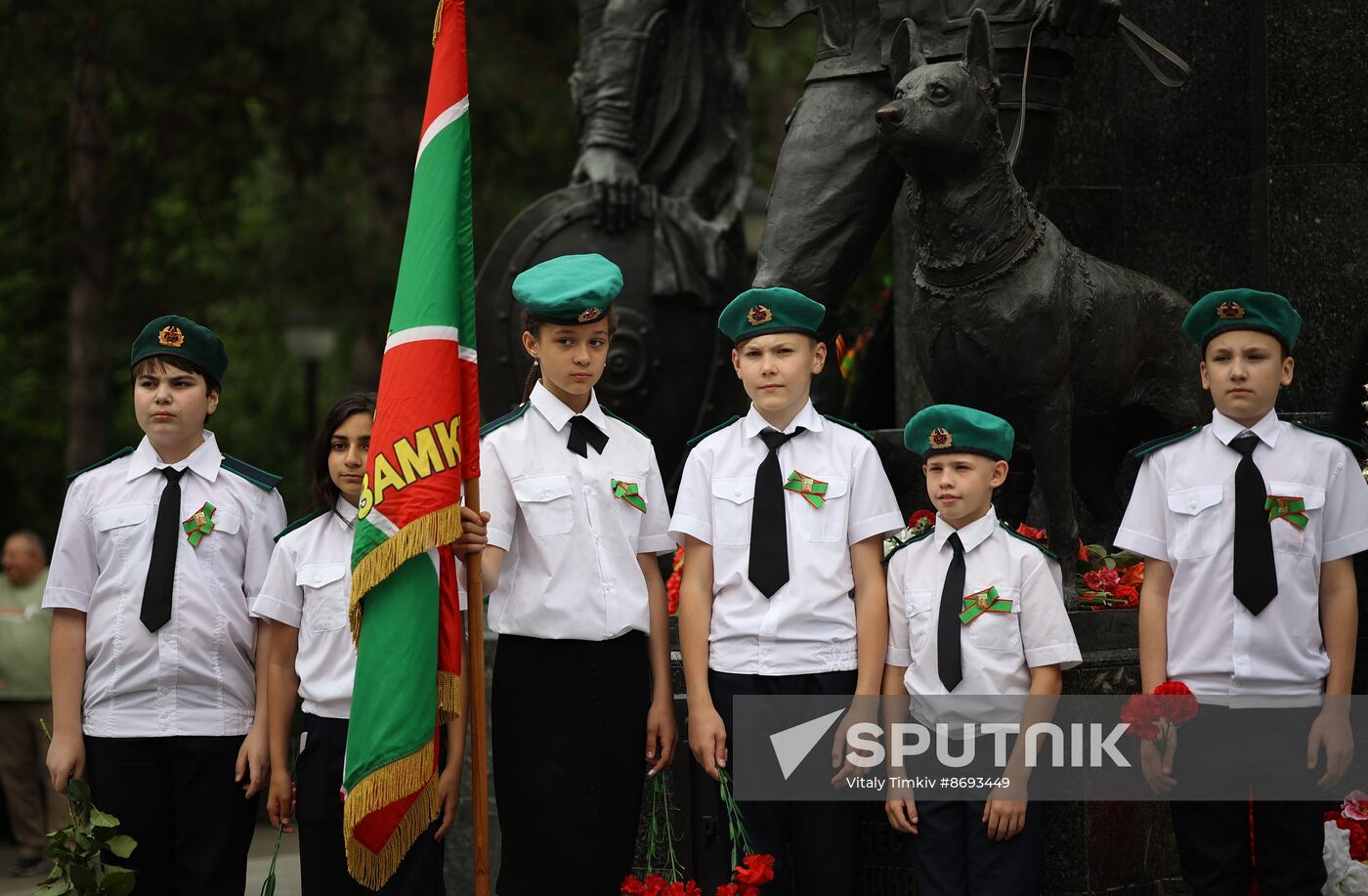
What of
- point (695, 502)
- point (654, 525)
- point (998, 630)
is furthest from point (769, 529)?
point (998, 630)

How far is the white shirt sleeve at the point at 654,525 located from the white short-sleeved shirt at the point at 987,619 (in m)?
0.66

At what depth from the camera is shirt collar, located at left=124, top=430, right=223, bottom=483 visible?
5098 mm

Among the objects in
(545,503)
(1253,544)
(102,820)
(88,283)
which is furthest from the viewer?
(88,283)

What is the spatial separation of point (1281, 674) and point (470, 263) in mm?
2442

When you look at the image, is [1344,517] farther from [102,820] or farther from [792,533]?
[102,820]

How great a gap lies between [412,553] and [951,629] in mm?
1430

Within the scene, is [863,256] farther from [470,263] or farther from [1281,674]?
[1281,674]

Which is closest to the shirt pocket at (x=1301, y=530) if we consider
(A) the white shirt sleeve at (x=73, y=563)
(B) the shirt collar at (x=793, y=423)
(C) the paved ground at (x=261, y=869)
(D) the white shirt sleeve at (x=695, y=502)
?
(B) the shirt collar at (x=793, y=423)

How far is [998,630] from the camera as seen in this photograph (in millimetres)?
4633

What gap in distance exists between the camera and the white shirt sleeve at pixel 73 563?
496cm

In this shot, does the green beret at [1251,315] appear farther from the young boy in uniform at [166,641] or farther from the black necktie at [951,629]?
the young boy in uniform at [166,641]

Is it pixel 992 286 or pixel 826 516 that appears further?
pixel 992 286

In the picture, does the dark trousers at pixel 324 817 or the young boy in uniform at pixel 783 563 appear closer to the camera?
the young boy in uniform at pixel 783 563

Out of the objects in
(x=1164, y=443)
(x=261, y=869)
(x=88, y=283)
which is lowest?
(x=261, y=869)
